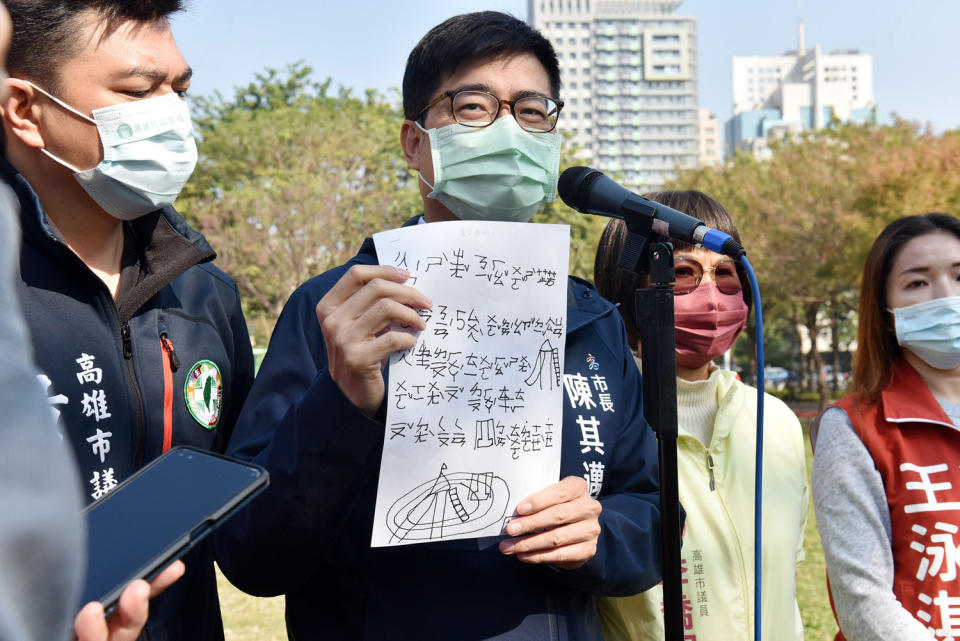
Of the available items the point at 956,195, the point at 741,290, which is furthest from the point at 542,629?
the point at 956,195

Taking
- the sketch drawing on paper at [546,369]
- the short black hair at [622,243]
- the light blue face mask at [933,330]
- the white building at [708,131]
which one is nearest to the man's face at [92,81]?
the sketch drawing on paper at [546,369]

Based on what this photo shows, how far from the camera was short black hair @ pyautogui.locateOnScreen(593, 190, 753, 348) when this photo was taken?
106 inches

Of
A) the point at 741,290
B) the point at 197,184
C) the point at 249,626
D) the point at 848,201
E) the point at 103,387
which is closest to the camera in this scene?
the point at 103,387

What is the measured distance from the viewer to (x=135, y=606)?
1.09m

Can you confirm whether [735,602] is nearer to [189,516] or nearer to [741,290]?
[741,290]

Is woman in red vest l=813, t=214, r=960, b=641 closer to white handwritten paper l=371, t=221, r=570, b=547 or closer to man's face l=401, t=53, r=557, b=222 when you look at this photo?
white handwritten paper l=371, t=221, r=570, b=547

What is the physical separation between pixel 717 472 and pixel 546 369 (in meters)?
1.06

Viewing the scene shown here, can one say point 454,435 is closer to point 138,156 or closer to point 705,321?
point 138,156

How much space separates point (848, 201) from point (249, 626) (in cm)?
1867

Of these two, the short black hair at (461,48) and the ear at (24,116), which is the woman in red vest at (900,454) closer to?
the short black hair at (461,48)

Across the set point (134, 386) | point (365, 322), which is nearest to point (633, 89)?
point (134, 386)

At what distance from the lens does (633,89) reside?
133 metres

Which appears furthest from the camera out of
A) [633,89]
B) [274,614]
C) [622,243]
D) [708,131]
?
[708,131]

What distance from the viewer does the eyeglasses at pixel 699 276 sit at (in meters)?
2.63
